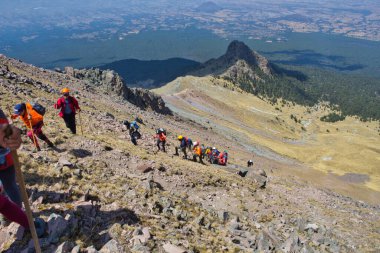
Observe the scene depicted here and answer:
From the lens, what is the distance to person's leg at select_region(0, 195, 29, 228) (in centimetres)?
804

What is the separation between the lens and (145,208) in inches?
519

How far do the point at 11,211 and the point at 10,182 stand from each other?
1819 mm

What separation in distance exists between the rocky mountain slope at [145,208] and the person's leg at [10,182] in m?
0.75

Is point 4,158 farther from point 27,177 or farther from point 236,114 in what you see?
point 236,114

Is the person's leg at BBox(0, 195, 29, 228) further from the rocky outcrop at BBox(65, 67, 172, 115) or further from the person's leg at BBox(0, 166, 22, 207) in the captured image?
the rocky outcrop at BBox(65, 67, 172, 115)

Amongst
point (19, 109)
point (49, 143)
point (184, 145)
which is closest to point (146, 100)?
point (184, 145)

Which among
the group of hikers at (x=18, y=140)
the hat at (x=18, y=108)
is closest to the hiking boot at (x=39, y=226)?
the group of hikers at (x=18, y=140)

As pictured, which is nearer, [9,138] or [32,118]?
[9,138]

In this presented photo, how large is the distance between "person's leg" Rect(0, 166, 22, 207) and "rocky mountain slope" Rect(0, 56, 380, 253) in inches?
29.7

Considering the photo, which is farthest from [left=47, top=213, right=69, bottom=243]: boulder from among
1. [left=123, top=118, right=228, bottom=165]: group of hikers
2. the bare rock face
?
the bare rock face

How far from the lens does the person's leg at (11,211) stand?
8.04 meters

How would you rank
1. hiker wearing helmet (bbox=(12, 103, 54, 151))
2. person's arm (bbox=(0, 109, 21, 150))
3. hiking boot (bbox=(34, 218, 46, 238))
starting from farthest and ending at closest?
hiker wearing helmet (bbox=(12, 103, 54, 151)) → hiking boot (bbox=(34, 218, 46, 238)) → person's arm (bbox=(0, 109, 21, 150))

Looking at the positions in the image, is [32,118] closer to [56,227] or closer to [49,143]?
[49,143]

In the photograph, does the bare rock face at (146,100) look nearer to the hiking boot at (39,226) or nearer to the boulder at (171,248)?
the boulder at (171,248)
